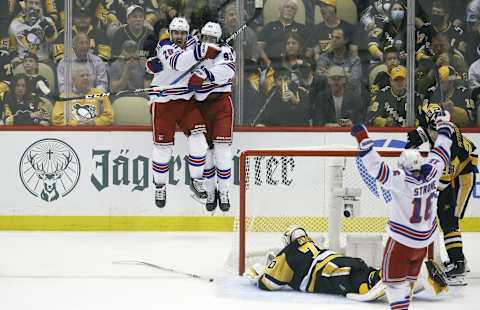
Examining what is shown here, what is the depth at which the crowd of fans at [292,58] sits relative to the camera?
9031 mm

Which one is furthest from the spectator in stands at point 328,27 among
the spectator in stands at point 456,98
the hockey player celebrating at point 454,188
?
the hockey player celebrating at point 454,188

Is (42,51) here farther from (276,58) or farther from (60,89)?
(276,58)

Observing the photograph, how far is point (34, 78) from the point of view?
905cm

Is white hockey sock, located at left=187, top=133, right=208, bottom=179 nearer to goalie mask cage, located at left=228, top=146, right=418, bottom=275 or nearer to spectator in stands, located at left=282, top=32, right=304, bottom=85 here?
goalie mask cage, located at left=228, top=146, right=418, bottom=275

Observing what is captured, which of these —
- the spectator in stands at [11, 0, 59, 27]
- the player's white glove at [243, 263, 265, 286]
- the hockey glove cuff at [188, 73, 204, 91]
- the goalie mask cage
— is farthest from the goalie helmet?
the spectator in stands at [11, 0, 59, 27]

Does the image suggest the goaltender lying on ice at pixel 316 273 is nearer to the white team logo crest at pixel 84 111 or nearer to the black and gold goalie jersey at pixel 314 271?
the black and gold goalie jersey at pixel 314 271

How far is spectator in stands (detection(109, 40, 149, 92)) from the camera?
9.09m

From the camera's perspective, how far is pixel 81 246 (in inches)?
316

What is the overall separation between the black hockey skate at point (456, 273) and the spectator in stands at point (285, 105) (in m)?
2.96

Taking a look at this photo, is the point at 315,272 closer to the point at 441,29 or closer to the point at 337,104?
the point at 337,104

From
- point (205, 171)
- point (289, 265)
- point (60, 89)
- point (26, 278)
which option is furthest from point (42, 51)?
point (289, 265)

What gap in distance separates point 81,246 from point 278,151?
215cm

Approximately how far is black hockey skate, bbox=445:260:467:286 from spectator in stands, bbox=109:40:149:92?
3.67m

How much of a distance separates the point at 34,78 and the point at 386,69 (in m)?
2.94
